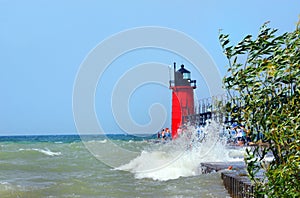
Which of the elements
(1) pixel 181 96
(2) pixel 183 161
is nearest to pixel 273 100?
(2) pixel 183 161

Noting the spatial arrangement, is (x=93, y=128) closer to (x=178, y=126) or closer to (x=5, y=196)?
(x=5, y=196)

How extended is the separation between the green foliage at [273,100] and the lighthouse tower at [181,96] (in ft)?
96.3

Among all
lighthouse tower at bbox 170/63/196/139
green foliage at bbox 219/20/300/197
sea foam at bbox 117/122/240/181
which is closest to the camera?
green foliage at bbox 219/20/300/197

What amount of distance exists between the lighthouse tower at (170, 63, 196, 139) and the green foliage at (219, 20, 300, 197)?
96.3 feet

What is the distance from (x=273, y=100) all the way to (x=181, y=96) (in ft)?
97.2

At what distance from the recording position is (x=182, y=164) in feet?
47.8

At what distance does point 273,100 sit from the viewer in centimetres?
A: 359

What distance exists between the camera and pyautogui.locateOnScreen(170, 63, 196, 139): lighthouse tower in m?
33.0

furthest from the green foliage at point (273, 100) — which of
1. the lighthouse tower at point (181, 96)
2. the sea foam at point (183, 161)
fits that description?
the lighthouse tower at point (181, 96)

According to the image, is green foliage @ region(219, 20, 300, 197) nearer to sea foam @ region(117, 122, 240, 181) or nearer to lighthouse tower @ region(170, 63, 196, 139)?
sea foam @ region(117, 122, 240, 181)

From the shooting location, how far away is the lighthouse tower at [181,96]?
3303 cm

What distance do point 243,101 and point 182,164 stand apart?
11091 mm

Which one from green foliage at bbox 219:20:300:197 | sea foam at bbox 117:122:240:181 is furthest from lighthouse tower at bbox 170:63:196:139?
green foliage at bbox 219:20:300:197

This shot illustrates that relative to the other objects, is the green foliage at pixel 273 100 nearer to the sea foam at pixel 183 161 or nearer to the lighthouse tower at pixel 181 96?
the sea foam at pixel 183 161
